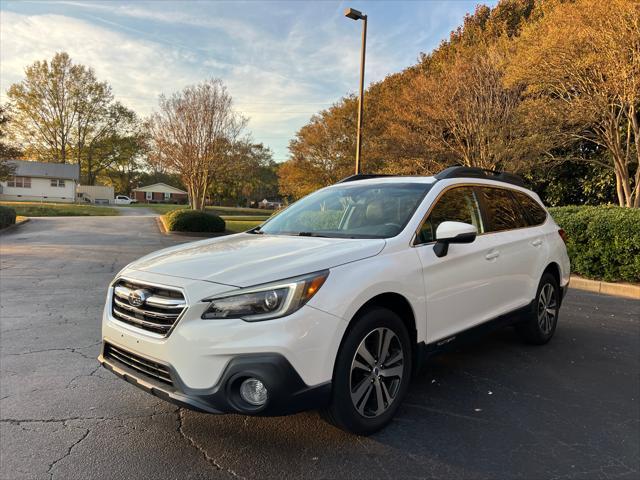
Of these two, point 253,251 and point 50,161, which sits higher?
point 50,161

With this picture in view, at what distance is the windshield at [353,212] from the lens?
3.49 m

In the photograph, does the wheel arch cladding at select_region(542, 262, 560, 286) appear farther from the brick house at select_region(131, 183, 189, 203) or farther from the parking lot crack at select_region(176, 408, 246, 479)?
the brick house at select_region(131, 183, 189, 203)

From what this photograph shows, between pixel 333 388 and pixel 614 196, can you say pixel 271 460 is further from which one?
pixel 614 196

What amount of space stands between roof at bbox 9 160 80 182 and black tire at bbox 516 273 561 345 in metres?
59.9

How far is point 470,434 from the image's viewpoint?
303 centimetres

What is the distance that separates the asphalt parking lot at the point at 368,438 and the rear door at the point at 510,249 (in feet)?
2.24

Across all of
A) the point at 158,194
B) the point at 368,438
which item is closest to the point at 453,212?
the point at 368,438

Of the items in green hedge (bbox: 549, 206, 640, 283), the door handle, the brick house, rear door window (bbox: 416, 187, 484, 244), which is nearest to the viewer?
rear door window (bbox: 416, 187, 484, 244)

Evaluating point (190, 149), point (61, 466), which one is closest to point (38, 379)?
point (61, 466)

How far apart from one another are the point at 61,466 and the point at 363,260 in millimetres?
2118

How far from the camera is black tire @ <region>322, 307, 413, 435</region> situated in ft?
8.78

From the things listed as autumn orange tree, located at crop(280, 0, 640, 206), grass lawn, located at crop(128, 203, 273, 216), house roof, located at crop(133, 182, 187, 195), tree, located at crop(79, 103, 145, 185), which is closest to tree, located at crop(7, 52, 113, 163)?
tree, located at crop(79, 103, 145, 185)

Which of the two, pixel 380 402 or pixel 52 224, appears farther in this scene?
pixel 52 224

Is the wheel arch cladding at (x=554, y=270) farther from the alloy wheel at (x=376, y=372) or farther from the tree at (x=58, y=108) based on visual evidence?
the tree at (x=58, y=108)
